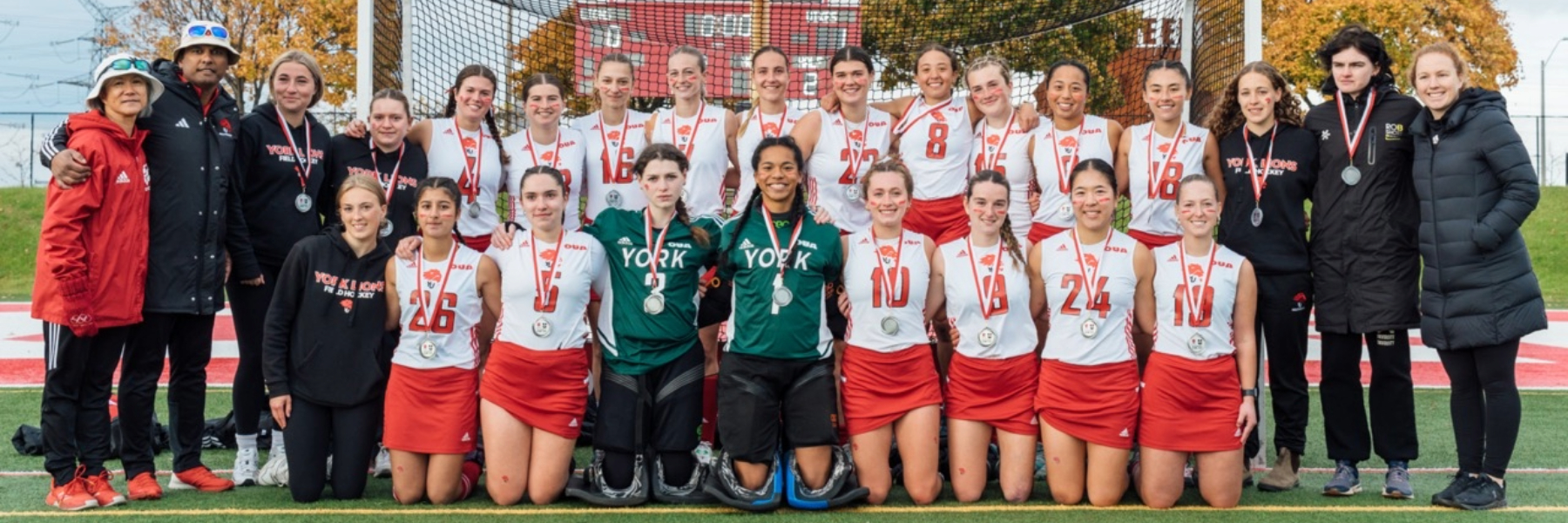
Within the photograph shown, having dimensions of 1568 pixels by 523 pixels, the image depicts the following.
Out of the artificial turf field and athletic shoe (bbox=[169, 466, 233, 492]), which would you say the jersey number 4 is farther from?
athletic shoe (bbox=[169, 466, 233, 492])

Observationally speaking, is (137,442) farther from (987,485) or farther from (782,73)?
(987,485)

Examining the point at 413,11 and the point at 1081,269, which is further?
the point at 413,11

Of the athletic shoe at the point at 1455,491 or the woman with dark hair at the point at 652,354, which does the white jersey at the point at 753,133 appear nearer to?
the woman with dark hair at the point at 652,354

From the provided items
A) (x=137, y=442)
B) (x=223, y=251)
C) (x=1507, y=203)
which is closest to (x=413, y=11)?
(x=223, y=251)

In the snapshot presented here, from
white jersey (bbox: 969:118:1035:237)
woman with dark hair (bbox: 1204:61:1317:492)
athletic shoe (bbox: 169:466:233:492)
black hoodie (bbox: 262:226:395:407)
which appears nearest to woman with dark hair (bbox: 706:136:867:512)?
white jersey (bbox: 969:118:1035:237)

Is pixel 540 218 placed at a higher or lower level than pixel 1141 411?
higher

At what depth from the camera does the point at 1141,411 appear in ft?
15.6

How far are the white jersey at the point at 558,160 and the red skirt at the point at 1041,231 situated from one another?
6.61 ft

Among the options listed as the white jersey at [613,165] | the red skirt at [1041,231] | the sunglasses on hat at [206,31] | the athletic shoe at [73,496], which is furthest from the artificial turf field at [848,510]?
the sunglasses on hat at [206,31]

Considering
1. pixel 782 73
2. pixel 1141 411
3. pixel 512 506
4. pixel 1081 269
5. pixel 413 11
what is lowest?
pixel 512 506

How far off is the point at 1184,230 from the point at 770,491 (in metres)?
1.91

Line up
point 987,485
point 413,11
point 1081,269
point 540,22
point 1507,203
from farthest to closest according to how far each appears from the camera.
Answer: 1. point 540,22
2. point 413,11
3. point 987,485
4. point 1081,269
5. point 1507,203

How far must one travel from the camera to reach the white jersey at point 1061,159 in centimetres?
536

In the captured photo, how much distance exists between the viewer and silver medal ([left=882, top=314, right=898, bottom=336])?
4.74 meters
